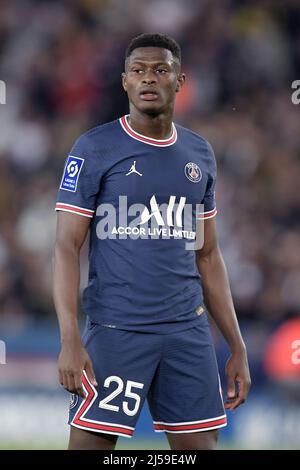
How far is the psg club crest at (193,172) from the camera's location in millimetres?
4375

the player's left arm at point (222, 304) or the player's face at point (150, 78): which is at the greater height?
the player's face at point (150, 78)

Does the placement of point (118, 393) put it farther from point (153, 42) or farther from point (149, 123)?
point (153, 42)

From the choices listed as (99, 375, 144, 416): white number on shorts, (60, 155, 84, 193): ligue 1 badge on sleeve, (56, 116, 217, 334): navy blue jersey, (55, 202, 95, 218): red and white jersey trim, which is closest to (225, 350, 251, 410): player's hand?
(56, 116, 217, 334): navy blue jersey

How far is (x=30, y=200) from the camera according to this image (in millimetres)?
8938

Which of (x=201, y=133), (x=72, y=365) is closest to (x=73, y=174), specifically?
(x=72, y=365)

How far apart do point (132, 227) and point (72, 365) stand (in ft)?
2.12

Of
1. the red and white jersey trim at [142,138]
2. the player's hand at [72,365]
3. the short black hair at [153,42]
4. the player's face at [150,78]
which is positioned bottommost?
the player's hand at [72,365]

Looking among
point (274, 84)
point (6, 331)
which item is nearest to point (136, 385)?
point (6, 331)

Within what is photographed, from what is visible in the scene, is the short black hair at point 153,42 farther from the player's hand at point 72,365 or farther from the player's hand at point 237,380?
the player's hand at point 237,380

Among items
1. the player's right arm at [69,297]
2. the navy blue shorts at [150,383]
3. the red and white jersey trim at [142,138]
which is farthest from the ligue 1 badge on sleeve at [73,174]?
the navy blue shorts at [150,383]

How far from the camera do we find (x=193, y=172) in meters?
4.40

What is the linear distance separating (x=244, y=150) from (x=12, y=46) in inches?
114

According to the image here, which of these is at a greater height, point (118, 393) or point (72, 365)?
point (72, 365)
